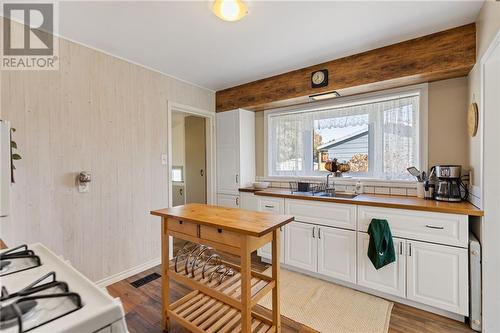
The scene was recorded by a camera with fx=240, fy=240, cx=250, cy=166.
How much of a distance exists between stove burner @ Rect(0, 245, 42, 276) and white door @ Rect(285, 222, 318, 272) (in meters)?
2.28

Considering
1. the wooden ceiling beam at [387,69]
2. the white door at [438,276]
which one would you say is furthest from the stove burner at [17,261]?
the wooden ceiling beam at [387,69]

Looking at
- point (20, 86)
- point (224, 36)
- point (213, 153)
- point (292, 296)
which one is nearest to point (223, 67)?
point (224, 36)

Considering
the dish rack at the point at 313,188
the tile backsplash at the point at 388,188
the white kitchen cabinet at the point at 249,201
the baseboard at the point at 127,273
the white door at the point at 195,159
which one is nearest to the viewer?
the baseboard at the point at 127,273

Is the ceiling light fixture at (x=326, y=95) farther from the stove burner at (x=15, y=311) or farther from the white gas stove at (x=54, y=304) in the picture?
the stove burner at (x=15, y=311)

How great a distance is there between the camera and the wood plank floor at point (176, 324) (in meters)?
1.86

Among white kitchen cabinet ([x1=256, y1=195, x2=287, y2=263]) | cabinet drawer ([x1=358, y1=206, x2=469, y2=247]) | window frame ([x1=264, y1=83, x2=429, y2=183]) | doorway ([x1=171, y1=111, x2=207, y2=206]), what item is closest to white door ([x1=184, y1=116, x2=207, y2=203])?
doorway ([x1=171, y1=111, x2=207, y2=206])

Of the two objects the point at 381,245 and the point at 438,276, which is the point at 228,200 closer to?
the point at 381,245

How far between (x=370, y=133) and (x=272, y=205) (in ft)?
4.89

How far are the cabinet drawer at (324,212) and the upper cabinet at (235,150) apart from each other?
1020 millimetres

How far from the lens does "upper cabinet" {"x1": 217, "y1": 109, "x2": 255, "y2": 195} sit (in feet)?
11.7

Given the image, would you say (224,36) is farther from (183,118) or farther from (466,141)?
(183,118)

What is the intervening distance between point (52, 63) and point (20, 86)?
0.34 meters

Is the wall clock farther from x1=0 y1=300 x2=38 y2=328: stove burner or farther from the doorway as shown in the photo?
x1=0 y1=300 x2=38 y2=328: stove burner

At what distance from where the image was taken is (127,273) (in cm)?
268
